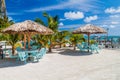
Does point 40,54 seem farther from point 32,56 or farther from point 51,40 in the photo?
point 51,40

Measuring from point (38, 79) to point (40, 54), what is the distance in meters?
4.04

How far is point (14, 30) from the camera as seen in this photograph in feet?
37.1

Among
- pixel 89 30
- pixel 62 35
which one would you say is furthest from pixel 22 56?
pixel 62 35

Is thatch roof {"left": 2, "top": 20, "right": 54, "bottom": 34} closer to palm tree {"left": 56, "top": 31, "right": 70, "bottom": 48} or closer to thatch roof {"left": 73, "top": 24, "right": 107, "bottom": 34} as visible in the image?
thatch roof {"left": 73, "top": 24, "right": 107, "bottom": 34}

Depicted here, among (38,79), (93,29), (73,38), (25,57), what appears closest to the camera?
(38,79)

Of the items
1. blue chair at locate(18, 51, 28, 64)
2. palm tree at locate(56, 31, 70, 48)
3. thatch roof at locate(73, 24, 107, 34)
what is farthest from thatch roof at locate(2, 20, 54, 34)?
palm tree at locate(56, 31, 70, 48)

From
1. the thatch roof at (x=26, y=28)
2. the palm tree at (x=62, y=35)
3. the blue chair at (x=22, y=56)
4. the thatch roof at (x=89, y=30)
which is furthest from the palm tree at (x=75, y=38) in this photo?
the blue chair at (x=22, y=56)

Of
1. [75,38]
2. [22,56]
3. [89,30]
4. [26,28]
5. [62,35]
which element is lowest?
[22,56]

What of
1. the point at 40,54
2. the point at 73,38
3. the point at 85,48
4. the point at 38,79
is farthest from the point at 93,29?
the point at 38,79

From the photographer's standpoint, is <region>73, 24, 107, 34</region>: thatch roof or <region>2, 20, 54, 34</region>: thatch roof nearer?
<region>2, 20, 54, 34</region>: thatch roof

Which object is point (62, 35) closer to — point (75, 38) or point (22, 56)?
point (75, 38)

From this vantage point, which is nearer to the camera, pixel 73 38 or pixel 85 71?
pixel 85 71

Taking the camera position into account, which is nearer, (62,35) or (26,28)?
(26,28)

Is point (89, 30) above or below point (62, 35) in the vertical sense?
above
